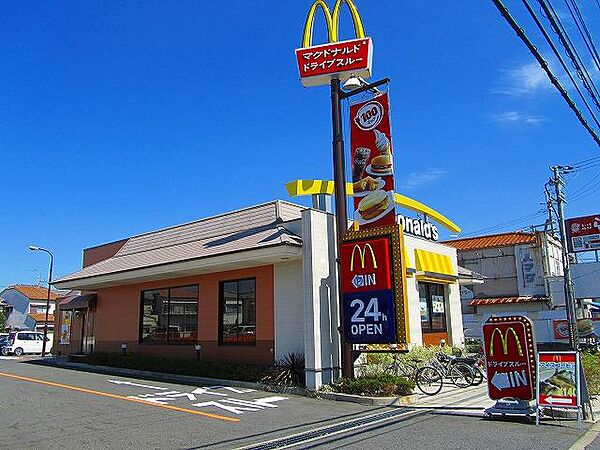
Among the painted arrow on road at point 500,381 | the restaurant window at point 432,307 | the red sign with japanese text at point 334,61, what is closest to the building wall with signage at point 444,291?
the restaurant window at point 432,307

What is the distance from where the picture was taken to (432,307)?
20.1 meters

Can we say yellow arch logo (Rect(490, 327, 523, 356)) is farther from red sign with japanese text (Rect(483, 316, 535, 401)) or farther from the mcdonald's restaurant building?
the mcdonald's restaurant building

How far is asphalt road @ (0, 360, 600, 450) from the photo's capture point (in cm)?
811

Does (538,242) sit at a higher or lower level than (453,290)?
higher

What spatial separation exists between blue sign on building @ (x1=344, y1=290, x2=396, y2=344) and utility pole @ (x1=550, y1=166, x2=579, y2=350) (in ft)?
29.5

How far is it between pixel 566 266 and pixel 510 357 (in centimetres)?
1157

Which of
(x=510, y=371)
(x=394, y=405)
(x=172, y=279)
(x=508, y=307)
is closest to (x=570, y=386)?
(x=510, y=371)

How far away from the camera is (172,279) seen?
66.1 feet

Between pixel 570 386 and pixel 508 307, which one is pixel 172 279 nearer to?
pixel 570 386

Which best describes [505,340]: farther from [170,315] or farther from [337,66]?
[170,315]

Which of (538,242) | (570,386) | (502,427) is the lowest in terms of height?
(502,427)

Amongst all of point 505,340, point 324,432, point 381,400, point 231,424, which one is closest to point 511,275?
point 381,400

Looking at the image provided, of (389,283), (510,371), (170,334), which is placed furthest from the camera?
(170,334)

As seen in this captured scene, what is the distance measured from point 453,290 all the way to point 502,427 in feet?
42.0
